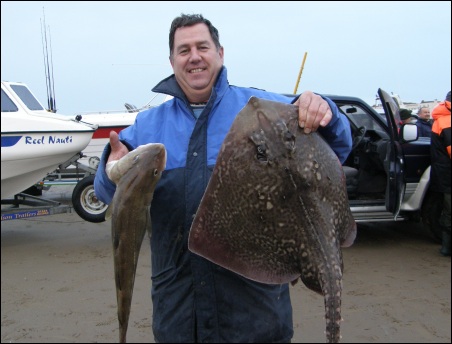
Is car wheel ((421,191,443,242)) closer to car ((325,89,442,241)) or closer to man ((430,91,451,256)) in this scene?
car ((325,89,442,241))

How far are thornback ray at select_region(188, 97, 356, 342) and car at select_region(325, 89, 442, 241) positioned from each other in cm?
472

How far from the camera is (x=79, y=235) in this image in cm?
790

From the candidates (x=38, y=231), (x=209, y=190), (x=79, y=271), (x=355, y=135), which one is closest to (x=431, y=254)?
(x=355, y=135)

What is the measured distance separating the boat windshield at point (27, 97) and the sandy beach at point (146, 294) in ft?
9.43

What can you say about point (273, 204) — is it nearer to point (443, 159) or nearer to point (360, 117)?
point (443, 159)

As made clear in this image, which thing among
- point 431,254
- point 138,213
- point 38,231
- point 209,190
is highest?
point 209,190

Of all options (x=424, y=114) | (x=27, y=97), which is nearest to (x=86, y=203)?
(x=27, y=97)

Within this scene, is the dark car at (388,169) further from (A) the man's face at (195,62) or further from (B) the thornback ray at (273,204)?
(B) the thornback ray at (273,204)

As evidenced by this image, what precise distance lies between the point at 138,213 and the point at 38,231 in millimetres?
7054

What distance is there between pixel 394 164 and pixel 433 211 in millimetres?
1176

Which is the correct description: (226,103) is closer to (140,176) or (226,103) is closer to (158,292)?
(140,176)

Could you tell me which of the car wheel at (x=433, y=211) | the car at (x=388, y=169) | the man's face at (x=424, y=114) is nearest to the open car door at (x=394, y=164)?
the car at (x=388, y=169)

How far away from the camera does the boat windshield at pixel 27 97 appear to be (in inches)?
341

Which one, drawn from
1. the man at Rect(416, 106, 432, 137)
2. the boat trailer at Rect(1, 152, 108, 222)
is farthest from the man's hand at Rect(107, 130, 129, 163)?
the man at Rect(416, 106, 432, 137)
